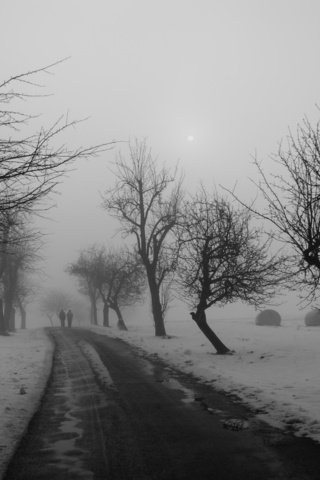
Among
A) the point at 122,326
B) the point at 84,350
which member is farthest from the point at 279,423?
the point at 122,326

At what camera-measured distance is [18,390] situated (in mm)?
9773

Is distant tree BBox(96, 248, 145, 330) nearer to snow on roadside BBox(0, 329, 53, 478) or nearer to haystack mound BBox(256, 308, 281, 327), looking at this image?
haystack mound BBox(256, 308, 281, 327)

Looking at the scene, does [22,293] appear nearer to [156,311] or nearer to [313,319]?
[156,311]

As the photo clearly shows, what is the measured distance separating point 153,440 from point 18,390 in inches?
204

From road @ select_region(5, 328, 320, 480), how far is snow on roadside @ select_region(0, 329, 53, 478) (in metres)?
0.19

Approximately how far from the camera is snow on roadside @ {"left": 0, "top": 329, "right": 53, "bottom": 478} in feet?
19.9

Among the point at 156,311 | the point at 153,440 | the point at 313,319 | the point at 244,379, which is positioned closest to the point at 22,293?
the point at 156,311

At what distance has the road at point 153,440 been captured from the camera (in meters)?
4.60

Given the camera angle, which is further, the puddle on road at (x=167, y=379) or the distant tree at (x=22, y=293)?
the distant tree at (x=22, y=293)

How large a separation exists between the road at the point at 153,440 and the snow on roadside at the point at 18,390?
0.62 ft

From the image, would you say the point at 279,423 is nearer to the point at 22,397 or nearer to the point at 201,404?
the point at 201,404

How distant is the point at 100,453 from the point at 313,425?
10.4 feet

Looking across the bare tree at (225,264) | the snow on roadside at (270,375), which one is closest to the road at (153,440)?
the snow on roadside at (270,375)

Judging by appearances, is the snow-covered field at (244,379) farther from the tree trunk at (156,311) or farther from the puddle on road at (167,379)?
the tree trunk at (156,311)
